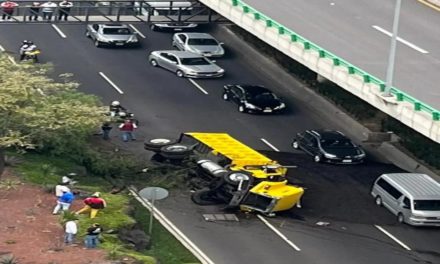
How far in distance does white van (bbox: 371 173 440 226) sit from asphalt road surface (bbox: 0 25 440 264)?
1.39 feet

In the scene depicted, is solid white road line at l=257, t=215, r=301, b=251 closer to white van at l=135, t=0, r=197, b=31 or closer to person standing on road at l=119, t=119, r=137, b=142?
person standing on road at l=119, t=119, r=137, b=142

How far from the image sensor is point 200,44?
243ft

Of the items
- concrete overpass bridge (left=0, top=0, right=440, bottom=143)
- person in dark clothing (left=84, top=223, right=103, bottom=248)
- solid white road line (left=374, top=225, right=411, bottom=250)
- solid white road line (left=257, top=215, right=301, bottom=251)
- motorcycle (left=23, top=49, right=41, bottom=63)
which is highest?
concrete overpass bridge (left=0, top=0, right=440, bottom=143)

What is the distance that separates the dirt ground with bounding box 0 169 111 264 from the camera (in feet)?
147

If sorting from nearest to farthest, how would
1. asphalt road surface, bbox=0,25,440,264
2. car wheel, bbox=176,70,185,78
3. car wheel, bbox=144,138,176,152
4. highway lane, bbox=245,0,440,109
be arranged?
asphalt road surface, bbox=0,25,440,264, highway lane, bbox=245,0,440,109, car wheel, bbox=144,138,176,152, car wheel, bbox=176,70,185,78

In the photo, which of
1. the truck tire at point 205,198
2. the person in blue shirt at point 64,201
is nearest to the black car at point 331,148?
the truck tire at point 205,198

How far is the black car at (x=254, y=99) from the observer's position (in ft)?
216

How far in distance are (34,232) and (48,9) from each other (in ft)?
96.0

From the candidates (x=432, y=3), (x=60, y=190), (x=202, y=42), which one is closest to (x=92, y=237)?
(x=60, y=190)

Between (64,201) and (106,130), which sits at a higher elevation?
(64,201)

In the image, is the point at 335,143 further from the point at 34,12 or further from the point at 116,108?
the point at 34,12

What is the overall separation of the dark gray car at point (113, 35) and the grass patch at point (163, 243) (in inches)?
888

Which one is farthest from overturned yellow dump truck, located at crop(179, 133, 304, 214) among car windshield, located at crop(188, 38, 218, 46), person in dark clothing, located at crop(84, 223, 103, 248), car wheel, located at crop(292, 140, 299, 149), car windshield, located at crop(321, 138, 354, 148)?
car windshield, located at crop(188, 38, 218, 46)

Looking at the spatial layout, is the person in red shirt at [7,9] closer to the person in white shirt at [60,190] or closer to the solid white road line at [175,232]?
the solid white road line at [175,232]
